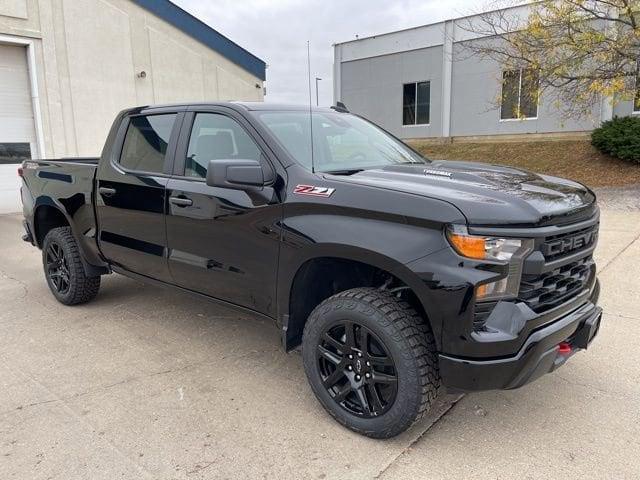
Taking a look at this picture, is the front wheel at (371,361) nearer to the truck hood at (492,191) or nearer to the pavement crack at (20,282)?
the truck hood at (492,191)

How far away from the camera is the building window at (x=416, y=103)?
21.7m

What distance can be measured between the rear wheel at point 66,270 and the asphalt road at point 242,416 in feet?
1.44

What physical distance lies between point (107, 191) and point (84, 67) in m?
9.97

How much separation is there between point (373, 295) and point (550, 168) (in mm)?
14612

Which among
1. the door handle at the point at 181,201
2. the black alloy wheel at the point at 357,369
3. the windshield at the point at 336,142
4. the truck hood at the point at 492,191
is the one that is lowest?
the black alloy wheel at the point at 357,369

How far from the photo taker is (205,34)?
50.8 feet

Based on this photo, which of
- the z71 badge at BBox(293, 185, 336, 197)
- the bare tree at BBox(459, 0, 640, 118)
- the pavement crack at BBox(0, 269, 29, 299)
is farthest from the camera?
the bare tree at BBox(459, 0, 640, 118)

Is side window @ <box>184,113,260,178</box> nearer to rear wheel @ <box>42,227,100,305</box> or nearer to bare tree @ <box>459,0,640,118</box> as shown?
rear wheel @ <box>42,227,100,305</box>

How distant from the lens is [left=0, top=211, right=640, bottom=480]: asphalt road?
8.57 feet

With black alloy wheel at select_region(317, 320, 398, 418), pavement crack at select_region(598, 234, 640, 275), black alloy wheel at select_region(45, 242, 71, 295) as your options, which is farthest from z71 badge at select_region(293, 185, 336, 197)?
pavement crack at select_region(598, 234, 640, 275)

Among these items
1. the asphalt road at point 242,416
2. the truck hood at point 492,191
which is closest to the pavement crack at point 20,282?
the asphalt road at point 242,416

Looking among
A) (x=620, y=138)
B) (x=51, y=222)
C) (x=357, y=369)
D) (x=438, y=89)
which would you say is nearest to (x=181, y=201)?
(x=357, y=369)

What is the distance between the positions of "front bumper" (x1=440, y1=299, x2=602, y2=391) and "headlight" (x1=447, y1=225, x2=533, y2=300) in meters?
0.28

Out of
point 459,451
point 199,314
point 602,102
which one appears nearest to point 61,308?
point 199,314
